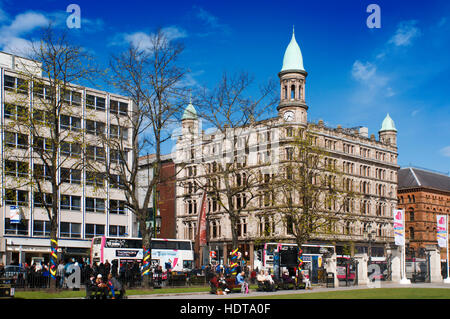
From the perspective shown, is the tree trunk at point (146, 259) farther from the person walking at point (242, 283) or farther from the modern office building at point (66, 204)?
the modern office building at point (66, 204)

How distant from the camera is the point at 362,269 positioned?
4350 cm

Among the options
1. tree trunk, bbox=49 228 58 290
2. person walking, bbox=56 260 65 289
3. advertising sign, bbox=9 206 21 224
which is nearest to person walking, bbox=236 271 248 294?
tree trunk, bbox=49 228 58 290

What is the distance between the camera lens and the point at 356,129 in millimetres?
95312

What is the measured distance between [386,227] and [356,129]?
650 inches

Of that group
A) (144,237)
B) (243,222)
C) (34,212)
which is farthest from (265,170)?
(144,237)

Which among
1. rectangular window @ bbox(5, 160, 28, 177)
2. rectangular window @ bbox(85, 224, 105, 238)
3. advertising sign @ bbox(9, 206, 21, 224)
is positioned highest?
rectangular window @ bbox(5, 160, 28, 177)

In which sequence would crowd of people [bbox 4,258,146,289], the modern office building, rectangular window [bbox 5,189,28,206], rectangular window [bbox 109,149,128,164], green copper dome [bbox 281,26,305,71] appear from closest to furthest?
1. crowd of people [bbox 4,258,146,289]
2. rectangular window [bbox 5,189,28,206]
3. rectangular window [bbox 109,149,128,164]
4. the modern office building
5. green copper dome [bbox 281,26,305,71]

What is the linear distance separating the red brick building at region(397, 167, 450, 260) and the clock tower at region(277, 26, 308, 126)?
3775 cm

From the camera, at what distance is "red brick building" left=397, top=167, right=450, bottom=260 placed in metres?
104

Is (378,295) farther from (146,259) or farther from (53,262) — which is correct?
(53,262)

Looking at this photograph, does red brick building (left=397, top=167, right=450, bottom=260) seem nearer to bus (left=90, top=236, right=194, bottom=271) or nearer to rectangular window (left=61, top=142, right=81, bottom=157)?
bus (left=90, top=236, right=194, bottom=271)

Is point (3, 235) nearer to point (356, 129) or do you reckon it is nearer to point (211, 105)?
point (211, 105)
